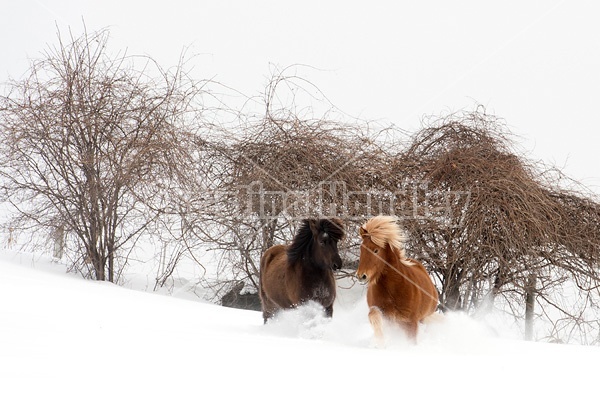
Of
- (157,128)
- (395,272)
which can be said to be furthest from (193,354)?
(157,128)

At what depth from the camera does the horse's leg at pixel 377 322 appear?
457 centimetres

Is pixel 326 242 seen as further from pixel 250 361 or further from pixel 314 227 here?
pixel 250 361

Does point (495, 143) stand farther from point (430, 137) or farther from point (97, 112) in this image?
point (97, 112)

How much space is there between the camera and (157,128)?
349 inches

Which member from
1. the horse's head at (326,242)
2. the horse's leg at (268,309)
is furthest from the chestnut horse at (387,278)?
the horse's leg at (268,309)

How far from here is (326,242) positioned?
19.0ft

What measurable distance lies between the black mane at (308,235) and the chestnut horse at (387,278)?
2.96 ft

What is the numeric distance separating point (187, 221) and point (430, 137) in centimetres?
375

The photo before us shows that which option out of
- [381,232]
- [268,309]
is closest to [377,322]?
[381,232]

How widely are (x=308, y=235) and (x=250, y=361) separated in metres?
2.69

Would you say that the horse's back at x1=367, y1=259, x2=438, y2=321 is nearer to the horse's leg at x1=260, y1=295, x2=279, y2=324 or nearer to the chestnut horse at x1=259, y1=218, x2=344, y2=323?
the chestnut horse at x1=259, y1=218, x2=344, y2=323

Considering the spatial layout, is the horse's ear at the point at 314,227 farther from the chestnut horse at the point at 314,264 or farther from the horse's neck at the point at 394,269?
the horse's neck at the point at 394,269

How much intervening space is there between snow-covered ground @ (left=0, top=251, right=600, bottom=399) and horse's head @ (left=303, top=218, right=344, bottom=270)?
0.51m

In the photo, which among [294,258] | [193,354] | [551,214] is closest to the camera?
[193,354]
